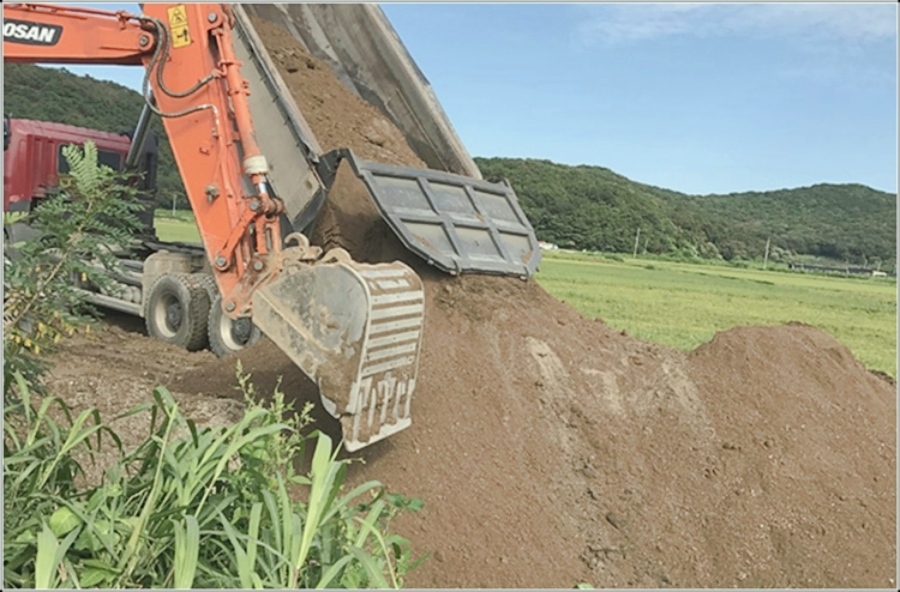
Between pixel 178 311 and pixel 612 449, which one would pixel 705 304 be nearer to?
pixel 178 311

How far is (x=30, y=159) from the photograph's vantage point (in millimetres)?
10180

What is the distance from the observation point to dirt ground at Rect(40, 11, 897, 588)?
4609 millimetres

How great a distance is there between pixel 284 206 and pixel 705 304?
541 inches

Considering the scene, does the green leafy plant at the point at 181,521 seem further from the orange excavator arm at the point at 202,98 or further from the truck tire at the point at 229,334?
the truck tire at the point at 229,334

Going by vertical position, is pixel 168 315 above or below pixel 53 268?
below

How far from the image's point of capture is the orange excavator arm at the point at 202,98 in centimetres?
510

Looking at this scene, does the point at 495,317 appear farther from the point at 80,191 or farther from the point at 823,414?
the point at 80,191

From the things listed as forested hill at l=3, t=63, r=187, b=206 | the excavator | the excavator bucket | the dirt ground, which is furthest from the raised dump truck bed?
forested hill at l=3, t=63, r=187, b=206

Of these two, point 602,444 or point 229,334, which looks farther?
point 229,334

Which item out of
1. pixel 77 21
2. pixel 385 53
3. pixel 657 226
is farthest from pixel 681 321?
pixel 657 226

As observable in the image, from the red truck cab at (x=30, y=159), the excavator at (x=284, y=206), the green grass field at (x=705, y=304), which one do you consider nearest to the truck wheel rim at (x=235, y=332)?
the excavator at (x=284, y=206)

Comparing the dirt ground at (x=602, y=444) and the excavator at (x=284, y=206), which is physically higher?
the excavator at (x=284, y=206)

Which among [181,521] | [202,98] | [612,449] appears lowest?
[612,449]

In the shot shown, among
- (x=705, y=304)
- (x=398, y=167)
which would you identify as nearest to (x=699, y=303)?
(x=705, y=304)
